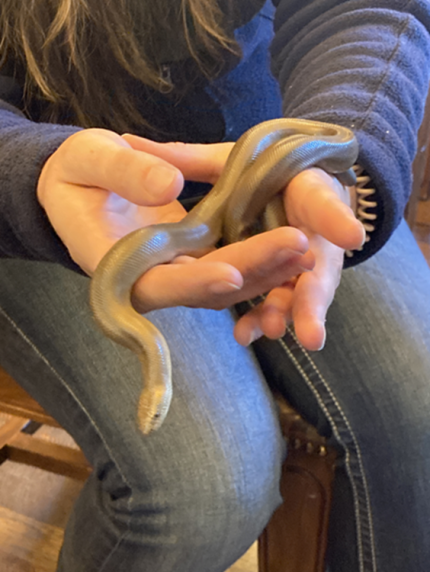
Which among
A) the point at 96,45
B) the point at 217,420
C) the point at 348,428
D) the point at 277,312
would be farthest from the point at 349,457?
the point at 96,45

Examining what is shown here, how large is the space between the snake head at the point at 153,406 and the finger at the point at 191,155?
21 centimetres

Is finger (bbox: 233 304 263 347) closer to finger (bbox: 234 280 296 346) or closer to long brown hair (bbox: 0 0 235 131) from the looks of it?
finger (bbox: 234 280 296 346)

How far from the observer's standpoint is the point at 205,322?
0.60 m

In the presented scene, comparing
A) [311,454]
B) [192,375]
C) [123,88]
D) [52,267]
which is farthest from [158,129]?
[311,454]

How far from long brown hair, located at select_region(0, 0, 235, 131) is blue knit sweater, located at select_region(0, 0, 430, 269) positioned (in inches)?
1.8

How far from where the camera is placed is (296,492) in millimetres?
671

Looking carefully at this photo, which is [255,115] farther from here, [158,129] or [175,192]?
[175,192]

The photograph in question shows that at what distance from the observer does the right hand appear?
349 millimetres

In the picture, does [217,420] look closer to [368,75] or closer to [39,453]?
[368,75]

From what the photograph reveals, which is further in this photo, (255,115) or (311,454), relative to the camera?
(255,115)

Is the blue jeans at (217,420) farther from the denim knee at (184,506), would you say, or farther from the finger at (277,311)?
the finger at (277,311)

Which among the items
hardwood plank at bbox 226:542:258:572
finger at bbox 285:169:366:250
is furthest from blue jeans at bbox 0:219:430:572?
hardwood plank at bbox 226:542:258:572

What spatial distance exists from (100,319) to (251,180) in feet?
0.61

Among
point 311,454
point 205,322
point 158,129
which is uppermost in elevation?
point 158,129
